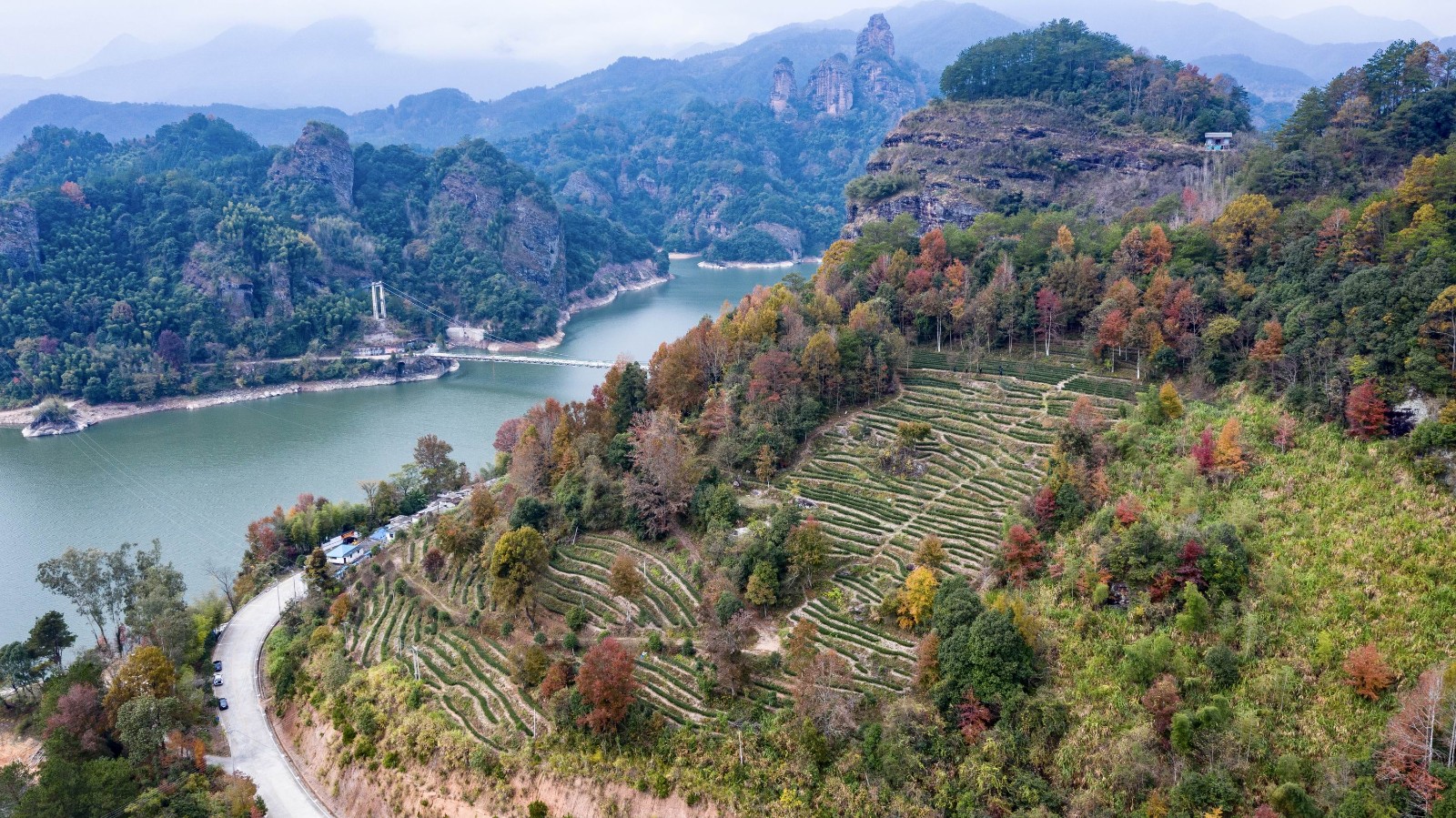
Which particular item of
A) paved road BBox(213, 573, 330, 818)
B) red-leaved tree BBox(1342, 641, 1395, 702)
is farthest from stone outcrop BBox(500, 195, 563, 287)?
red-leaved tree BBox(1342, 641, 1395, 702)

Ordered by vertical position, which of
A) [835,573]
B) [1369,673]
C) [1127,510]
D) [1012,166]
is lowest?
[835,573]

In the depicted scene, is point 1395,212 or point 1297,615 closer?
point 1297,615

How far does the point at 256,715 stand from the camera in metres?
23.2

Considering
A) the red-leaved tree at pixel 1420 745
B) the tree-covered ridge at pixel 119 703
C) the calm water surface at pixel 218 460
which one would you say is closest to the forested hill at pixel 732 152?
the calm water surface at pixel 218 460

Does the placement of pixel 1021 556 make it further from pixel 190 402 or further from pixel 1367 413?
pixel 190 402

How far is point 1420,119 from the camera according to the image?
1236 inches

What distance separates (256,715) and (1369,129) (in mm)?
42595

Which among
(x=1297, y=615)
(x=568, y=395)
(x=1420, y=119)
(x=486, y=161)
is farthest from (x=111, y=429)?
(x=1420, y=119)

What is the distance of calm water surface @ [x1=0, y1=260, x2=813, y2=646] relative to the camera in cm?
3391

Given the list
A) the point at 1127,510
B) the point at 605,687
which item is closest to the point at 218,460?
the point at 605,687

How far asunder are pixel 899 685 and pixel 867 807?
9.58 ft

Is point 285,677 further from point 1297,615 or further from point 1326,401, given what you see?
point 1326,401

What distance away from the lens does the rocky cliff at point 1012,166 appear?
4384 centimetres

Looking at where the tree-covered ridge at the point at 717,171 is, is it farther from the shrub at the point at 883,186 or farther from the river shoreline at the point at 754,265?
the shrub at the point at 883,186
